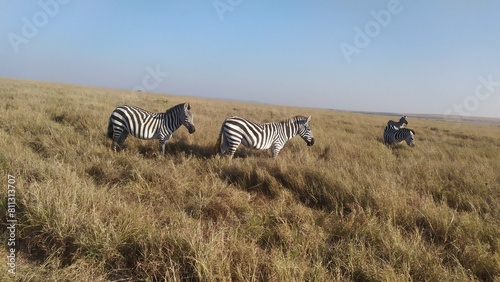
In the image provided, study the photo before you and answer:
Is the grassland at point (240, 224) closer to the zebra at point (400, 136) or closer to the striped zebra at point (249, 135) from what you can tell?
the striped zebra at point (249, 135)

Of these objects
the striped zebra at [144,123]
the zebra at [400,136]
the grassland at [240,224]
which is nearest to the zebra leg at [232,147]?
the grassland at [240,224]

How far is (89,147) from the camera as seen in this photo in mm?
6000

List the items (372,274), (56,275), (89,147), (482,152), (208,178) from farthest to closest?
(482,152) < (89,147) < (208,178) < (372,274) < (56,275)

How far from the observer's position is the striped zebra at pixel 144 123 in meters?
6.72

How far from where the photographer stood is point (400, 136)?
11773 millimetres

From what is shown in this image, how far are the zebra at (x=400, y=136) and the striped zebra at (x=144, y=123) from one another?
32.2ft

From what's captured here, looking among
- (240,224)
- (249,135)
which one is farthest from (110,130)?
Result: (240,224)

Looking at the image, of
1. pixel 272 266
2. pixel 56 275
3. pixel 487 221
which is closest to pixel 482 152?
pixel 487 221

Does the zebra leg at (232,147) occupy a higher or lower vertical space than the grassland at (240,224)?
→ higher

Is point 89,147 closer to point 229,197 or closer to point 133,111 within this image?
point 133,111

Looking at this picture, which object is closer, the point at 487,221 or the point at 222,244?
the point at 222,244

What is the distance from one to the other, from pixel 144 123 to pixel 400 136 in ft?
36.9

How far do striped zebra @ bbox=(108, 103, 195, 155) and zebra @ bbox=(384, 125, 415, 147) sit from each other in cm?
983

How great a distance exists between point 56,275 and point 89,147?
4580 mm
